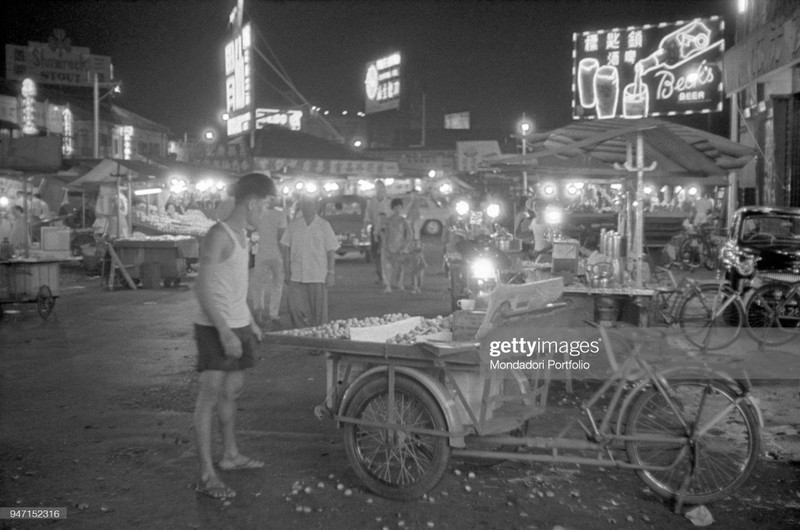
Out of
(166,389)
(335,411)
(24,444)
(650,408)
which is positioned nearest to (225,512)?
(335,411)

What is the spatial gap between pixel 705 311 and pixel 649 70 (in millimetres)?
17098

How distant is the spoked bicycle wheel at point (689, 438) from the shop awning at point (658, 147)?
4.16 m

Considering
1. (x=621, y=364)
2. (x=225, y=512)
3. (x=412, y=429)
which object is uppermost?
(x=621, y=364)

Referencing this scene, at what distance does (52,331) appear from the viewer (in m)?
11.3

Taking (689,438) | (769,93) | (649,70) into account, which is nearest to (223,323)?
(689,438)

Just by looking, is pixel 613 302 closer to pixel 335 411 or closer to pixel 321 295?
pixel 321 295

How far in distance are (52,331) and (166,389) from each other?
4525 mm

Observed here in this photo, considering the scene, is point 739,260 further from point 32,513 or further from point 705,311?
point 32,513

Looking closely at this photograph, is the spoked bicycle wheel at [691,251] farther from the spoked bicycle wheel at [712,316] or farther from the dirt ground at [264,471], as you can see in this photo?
the dirt ground at [264,471]

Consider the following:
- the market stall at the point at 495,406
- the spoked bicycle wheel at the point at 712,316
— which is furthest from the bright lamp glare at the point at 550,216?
the market stall at the point at 495,406

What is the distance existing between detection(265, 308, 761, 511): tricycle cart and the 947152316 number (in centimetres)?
→ 164

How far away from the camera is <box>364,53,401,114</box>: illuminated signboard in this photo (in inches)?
1951

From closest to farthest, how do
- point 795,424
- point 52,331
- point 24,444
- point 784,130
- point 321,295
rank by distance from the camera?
point 24,444, point 795,424, point 321,295, point 52,331, point 784,130

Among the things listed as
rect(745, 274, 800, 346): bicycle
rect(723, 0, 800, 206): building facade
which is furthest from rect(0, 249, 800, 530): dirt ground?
rect(723, 0, 800, 206): building facade
